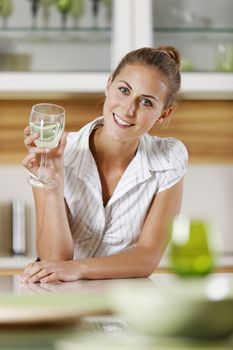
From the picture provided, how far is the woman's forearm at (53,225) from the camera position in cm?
198

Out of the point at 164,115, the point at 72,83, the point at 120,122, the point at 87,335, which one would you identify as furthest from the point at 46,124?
Answer: the point at 72,83

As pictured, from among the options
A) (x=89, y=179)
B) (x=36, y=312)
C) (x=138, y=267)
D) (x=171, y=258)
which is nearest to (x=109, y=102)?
(x=89, y=179)

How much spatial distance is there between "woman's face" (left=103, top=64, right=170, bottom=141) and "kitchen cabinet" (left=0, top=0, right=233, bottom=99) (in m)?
1.03

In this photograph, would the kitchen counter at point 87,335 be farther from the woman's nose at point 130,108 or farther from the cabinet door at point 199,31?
the cabinet door at point 199,31

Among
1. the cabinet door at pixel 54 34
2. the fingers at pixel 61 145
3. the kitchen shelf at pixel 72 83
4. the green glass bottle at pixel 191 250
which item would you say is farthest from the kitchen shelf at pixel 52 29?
the green glass bottle at pixel 191 250

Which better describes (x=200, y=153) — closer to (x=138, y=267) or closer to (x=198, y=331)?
(x=138, y=267)

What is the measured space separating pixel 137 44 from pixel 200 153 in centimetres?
60

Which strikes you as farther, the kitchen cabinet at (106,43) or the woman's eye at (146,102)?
the kitchen cabinet at (106,43)

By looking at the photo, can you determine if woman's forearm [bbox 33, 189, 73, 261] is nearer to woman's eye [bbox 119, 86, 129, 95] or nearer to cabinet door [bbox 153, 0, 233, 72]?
woman's eye [bbox 119, 86, 129, 95]

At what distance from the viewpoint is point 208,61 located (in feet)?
10.6

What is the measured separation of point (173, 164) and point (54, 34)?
125cm

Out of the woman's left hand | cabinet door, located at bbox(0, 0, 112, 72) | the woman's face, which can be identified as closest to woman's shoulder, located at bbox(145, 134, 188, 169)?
the woman's face

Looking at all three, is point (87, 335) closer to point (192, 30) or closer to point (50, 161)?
point (50, 161)

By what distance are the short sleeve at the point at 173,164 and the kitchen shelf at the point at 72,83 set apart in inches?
36.3
